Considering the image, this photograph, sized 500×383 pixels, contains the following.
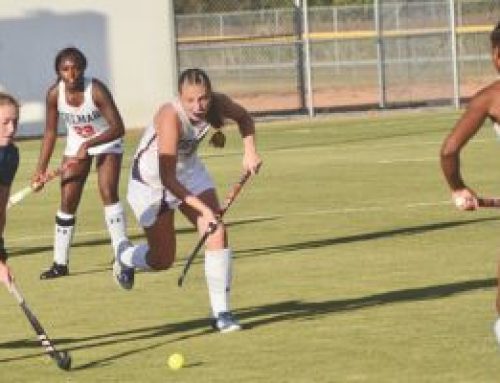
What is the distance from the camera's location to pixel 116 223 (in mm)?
16219

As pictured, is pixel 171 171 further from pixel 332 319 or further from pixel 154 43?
pixel 154 43

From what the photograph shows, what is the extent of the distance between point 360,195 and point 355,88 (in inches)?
1153

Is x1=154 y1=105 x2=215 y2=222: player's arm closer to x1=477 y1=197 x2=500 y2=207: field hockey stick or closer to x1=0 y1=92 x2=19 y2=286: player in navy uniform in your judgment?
x1=0 y1=92 x2=19 y2=286: player in navy uniform

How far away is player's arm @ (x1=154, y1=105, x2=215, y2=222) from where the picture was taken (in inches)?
478

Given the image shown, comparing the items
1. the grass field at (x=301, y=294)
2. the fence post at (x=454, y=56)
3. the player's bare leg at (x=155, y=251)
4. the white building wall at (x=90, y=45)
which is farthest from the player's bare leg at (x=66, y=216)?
the fence post at (x=454, y=56)

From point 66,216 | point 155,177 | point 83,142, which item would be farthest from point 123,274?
point 66,216

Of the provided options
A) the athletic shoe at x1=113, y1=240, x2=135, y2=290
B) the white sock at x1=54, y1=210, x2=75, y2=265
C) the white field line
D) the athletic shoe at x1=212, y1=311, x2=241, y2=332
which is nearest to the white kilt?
the athletic shoe at x1=212, y1=311, x2=241, y2=332

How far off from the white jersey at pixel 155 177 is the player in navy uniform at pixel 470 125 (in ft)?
11.2

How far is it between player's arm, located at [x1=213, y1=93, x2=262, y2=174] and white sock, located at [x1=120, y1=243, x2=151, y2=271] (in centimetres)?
140

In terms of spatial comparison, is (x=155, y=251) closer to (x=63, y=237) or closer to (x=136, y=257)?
(x=136, y=257)

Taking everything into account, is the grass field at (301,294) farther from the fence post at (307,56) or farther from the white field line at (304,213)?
the fence post at (307,56)

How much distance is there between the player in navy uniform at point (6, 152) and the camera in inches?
428

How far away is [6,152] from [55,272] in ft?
16.1

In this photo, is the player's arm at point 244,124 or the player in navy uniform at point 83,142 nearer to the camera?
the player's arm at point 244,124
